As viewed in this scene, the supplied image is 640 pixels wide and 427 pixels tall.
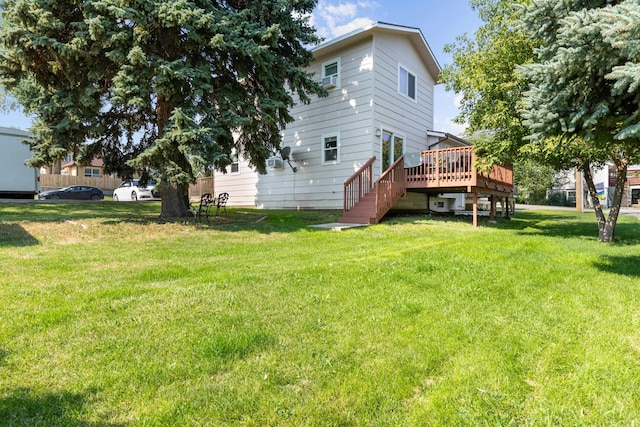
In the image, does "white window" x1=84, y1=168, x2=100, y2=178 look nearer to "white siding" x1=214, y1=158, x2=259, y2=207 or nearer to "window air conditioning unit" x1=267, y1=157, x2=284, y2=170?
"white siding" x1=214, y1=158, x2=259, y2=207

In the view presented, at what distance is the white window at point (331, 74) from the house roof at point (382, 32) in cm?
48

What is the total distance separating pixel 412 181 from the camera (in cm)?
1124

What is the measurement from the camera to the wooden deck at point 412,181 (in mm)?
10055

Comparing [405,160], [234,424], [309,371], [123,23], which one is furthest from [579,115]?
[123,23]

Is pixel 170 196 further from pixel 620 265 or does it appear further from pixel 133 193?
pixel 133 193

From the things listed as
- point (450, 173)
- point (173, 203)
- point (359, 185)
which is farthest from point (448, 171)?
point (173, 203)

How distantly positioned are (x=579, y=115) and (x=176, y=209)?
9.53m

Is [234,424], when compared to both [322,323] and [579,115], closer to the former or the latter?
[322,323]

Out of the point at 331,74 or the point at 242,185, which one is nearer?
the point at 331,74

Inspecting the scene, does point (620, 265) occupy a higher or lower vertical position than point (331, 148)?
lower

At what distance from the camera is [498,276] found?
4359 millimetres

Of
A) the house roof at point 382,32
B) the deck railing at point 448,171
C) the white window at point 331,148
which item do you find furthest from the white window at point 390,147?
the house roof at point 382,32

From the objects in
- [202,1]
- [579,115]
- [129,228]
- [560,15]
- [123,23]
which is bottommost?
[129,228]

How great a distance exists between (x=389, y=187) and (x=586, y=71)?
7.20 metres
